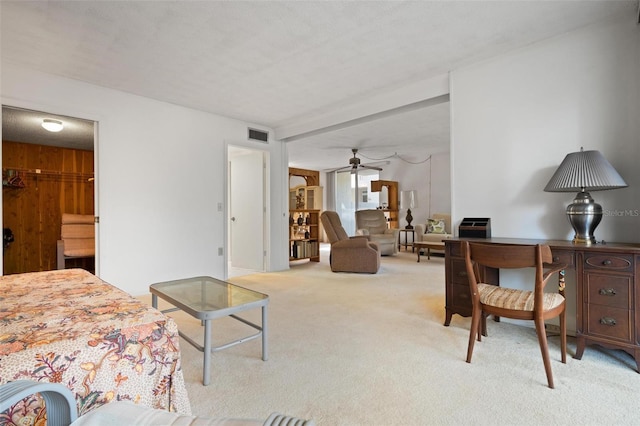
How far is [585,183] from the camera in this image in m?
2.16

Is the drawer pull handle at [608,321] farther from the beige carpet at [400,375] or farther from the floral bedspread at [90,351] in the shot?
the floral bedspread at [90,351]

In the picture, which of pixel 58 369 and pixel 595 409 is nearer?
pixel 58 369

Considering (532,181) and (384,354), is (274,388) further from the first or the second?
(532,181)

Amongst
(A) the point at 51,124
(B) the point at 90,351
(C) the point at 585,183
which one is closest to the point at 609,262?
(C) the point at 585,183

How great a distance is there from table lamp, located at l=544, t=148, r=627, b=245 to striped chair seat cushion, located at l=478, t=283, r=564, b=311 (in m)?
0.58

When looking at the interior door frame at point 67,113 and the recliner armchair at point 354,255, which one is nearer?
the interior door frame at point 67,113

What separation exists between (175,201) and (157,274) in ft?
3.12

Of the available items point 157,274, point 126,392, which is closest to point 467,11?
point 126,392

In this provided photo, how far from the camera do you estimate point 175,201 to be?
4.15 m

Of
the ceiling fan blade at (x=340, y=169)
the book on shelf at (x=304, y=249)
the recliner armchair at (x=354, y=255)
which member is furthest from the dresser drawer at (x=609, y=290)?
the ceiling fan blade at (x=340, y=169)

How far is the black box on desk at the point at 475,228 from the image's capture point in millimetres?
2797

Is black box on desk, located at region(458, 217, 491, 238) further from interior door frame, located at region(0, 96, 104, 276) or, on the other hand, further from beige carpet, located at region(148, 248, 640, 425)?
interior door frame, located at region(0, 96, 104, 276)

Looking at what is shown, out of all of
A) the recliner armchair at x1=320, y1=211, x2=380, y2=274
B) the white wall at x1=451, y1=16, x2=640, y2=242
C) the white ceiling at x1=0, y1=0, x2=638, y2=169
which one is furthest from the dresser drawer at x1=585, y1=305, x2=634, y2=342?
the recliner armchair at x1=320, y1=211, x2=380, y2=274

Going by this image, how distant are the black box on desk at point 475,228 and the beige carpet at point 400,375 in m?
0.77
